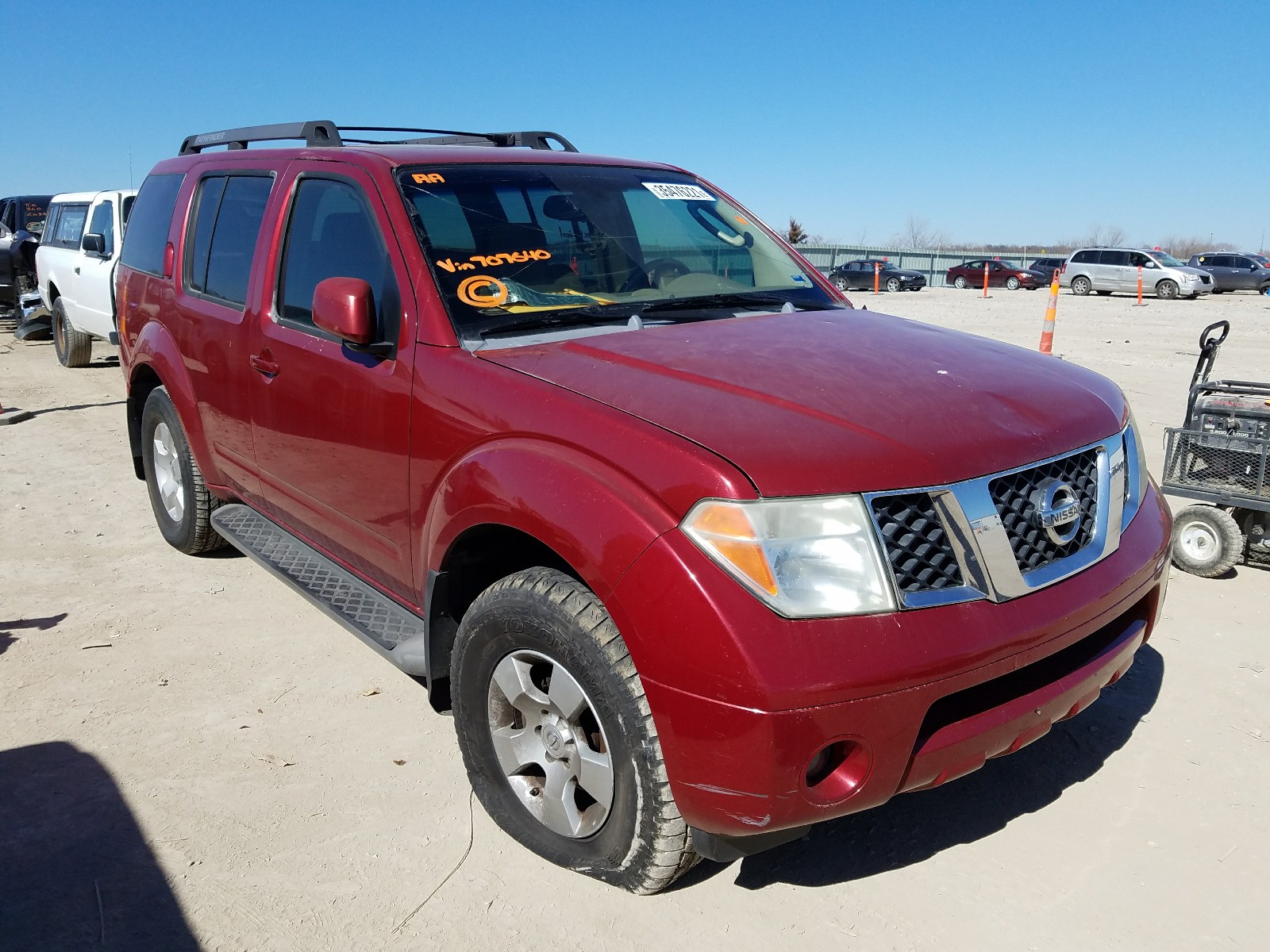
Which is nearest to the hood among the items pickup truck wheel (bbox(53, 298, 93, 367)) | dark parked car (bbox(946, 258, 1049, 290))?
pickup truck wheel (bbox(53, 298, 93, 367))

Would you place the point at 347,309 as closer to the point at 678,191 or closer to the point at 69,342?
the point at 678,191

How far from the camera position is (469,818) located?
119 inches

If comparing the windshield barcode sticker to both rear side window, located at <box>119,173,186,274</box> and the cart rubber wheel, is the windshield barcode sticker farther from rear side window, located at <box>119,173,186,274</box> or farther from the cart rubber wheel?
the cart rubber wheel

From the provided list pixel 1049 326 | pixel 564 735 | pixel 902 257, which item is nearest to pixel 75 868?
pixel 564 735

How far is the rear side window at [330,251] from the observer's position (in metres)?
3.27

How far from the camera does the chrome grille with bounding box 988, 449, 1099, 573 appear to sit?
2383mm

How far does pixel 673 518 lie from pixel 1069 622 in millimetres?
1019

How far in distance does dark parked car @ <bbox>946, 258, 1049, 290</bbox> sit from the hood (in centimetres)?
3939

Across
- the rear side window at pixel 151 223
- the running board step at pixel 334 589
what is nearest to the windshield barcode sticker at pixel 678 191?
the running board step at pixel 334 589

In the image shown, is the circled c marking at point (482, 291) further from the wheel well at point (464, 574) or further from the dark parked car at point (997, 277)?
the dark parked car at point (997, 277)

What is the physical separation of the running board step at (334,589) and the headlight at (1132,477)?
6.67 feet

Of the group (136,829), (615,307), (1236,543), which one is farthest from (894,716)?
(1236,543)

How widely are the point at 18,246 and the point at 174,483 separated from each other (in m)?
13.7

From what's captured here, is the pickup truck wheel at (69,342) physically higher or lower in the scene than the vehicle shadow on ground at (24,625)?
higher
